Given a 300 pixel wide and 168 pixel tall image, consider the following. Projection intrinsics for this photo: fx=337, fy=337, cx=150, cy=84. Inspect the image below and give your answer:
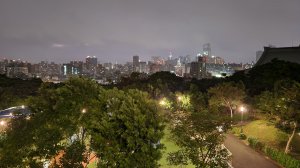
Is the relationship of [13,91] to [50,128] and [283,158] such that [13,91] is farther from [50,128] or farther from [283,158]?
[283,158]

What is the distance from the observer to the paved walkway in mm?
25188

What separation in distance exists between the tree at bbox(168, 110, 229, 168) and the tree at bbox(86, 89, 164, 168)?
4.45 meters

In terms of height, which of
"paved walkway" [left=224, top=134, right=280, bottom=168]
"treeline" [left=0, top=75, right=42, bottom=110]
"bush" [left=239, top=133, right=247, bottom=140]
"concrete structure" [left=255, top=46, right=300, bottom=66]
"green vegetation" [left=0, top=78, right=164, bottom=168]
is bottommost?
"paved walkway" [left=224, top=134, right=280, bottom=168]

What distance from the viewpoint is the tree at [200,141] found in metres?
18.8

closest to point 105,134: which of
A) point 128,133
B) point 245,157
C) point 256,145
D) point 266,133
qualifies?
point 128,133

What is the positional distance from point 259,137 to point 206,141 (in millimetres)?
16563

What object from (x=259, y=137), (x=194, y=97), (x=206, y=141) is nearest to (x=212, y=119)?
(x=206, y=141)

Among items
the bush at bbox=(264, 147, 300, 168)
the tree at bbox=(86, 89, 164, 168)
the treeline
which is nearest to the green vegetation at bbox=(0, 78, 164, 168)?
the tree at bbox=(86, 89, 164, 168)

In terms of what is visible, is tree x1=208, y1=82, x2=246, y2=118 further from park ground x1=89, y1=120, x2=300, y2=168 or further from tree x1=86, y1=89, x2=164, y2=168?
tree x1=86, y1=89, x2=164, y2=168

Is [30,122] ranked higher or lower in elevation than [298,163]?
higher

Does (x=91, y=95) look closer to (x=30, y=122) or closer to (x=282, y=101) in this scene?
(x=30, y=122)

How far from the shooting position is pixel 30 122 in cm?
1598

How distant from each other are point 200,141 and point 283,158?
8.97m

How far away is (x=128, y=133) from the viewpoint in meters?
14.2
